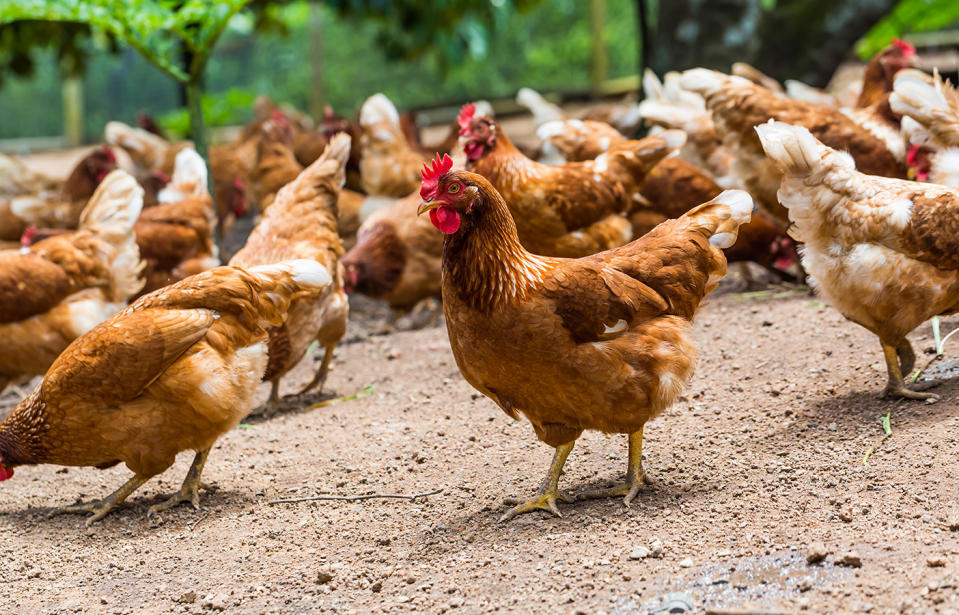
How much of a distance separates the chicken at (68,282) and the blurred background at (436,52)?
1340 mm

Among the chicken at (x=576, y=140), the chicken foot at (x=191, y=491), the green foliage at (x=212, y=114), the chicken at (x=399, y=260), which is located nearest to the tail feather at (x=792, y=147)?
the chicken at (x=576, y=140)

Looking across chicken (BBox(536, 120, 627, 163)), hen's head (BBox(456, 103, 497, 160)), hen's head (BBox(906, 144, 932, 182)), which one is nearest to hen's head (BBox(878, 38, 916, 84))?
hen's head (BBox(906, 144, 932, 182))

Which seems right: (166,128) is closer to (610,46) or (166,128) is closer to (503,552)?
(610,46)

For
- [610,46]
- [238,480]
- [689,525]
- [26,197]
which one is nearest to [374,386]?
[238,480]

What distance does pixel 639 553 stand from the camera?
325 centimetres

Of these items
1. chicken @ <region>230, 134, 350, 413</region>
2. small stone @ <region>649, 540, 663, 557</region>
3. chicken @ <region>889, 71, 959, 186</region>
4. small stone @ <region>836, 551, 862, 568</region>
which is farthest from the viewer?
chicken @ <region>230, 134, 350, 413</region>

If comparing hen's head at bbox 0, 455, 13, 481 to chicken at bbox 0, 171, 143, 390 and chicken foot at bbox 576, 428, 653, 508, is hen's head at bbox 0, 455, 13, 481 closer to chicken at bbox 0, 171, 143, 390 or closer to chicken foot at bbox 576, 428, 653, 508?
chicken at bbox 0, 171, 143, 390

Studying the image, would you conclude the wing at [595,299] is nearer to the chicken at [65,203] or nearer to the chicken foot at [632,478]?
the chicken foot at [632,478]

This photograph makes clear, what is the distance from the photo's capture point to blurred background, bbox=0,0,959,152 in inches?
356

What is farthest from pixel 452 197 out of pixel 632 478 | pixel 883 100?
pixel 883 100

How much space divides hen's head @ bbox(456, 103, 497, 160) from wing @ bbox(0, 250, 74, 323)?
3.01 meters

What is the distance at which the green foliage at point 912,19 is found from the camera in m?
11.3

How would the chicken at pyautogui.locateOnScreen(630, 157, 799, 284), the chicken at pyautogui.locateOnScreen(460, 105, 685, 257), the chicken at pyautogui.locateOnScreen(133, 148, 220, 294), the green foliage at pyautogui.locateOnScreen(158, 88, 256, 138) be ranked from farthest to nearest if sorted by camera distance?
the green foliage at pyautogui.locateOnScreen(158, 88, 256, 138)
the chicken at pyautogui.locateOnScreen(133, 148, 220, 294)
the chicken at pyautogui.locateOnScreen(630, 157, 799, 284)
the chicken at pyautogui.locateOnScreen(460, 105, 685, 257)

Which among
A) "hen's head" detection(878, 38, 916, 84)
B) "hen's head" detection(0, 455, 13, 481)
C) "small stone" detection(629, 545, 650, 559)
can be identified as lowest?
"hen's head" detection(0, 455, 13, 481)
